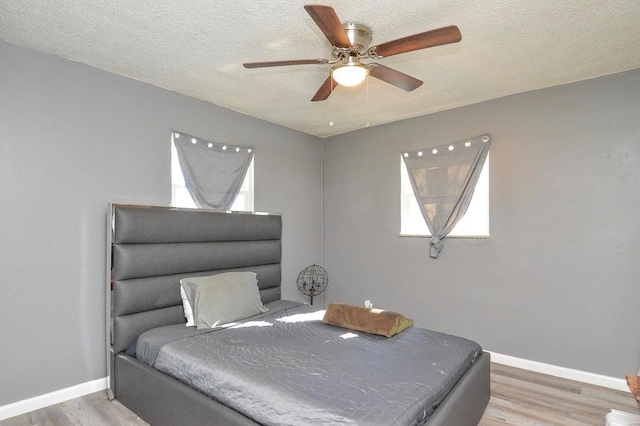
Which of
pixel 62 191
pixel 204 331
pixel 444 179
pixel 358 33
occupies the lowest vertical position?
pixel 204 331

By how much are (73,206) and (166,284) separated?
955mm

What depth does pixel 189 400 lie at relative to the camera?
6.88ft

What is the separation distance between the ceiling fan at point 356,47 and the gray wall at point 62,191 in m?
1.56

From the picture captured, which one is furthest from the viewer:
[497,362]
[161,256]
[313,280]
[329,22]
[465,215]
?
[313,280]

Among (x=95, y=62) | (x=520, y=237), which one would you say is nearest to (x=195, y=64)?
(x=95, y=62)

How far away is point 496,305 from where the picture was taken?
359 cm

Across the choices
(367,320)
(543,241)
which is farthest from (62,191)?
(543,241)

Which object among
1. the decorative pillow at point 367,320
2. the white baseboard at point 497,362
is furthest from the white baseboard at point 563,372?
the decorative pillow at point 367,320

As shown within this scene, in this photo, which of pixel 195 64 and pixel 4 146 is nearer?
pixel 4 146

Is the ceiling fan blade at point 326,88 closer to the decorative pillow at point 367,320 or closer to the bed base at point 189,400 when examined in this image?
the decorative pillow at point 367,320

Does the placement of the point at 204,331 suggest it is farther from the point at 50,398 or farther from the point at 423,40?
the point at 423,40

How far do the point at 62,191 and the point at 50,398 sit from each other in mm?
1566

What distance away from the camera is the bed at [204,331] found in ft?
6.16

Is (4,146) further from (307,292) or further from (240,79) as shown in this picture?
(307,292)
